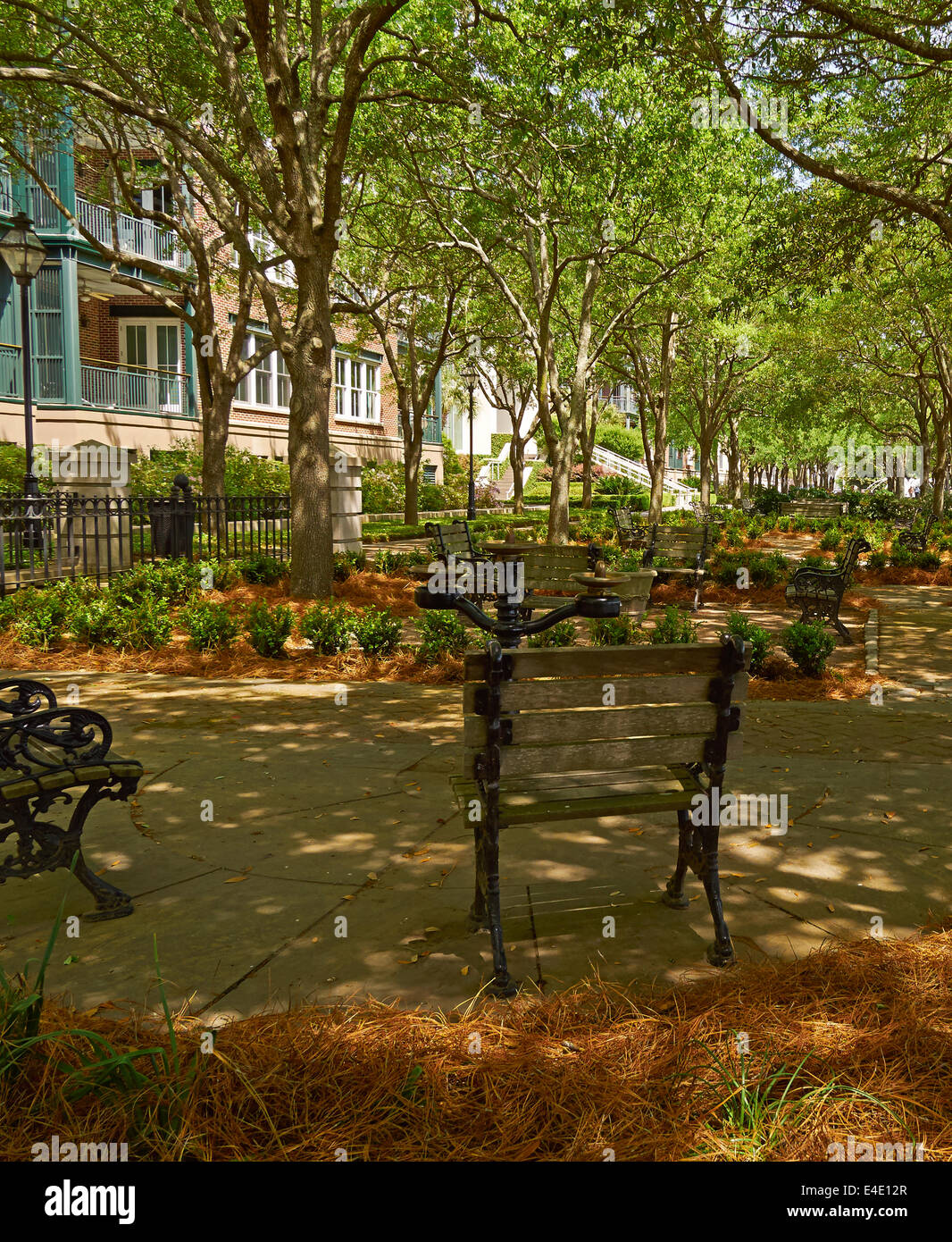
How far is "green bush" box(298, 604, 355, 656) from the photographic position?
9195 millimetres

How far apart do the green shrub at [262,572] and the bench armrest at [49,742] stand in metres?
8.88

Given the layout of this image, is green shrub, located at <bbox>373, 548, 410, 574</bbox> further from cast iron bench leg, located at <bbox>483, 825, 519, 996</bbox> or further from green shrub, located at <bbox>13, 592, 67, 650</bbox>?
cast iron bench leg, located at <bbox>483, 825, 519, 996</bbox>

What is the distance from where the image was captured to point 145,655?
30.1ft

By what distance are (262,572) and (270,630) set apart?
4.04 metres

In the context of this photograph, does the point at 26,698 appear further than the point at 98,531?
No

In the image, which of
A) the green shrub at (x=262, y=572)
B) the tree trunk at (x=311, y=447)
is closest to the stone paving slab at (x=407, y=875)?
the tree trunk at (x=311, y=447)

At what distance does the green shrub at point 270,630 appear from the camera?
9.17 metres

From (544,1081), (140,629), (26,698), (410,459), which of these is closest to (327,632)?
(140,629)

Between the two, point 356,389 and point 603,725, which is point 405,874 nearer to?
point 603,725

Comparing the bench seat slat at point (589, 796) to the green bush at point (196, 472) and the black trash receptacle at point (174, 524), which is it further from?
the green bush at point (196, 472)

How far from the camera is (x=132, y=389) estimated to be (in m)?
27.4

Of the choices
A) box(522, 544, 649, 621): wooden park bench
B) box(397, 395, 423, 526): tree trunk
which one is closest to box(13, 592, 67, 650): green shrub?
box(522, 544, 649, 621): wooden park bench

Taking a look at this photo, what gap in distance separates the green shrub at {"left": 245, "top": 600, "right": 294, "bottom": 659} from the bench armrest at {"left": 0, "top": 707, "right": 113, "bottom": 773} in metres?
4.97
